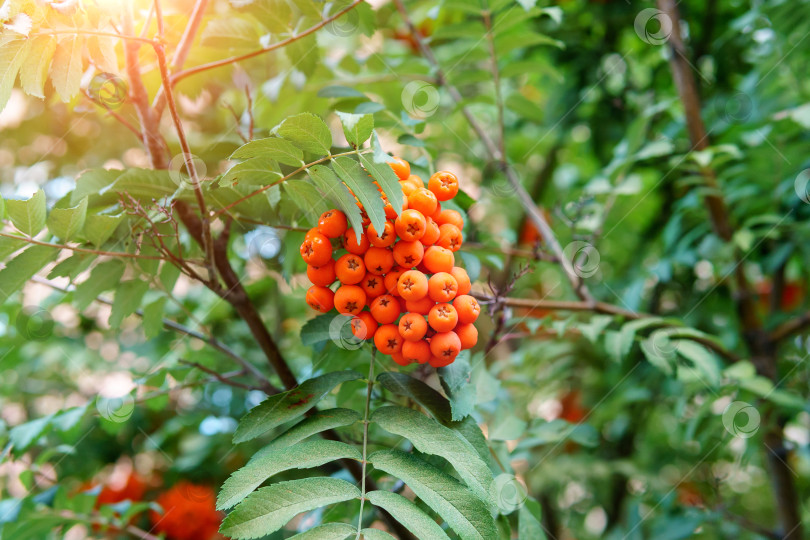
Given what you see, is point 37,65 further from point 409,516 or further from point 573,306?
point 573,306

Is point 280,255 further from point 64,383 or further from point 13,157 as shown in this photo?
point 13,157

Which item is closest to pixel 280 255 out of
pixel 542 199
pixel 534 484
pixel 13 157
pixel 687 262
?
pixel 687 262

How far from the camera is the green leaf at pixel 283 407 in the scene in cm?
87

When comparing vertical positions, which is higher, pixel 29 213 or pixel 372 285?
pixel 29 213

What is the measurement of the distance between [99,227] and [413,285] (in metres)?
0.57

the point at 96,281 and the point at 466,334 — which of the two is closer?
the point at 466,334

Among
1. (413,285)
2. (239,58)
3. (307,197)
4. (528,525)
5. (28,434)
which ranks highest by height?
(239,58)

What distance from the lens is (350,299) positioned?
89 cm

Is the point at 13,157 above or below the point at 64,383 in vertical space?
A: above

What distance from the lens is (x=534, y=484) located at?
241 cm

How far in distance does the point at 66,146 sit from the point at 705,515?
10.4 ft

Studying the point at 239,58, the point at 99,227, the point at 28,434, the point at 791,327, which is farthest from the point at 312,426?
the point at 791,327

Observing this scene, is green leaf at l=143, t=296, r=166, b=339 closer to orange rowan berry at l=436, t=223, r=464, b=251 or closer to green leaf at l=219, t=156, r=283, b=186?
green leaf at l=219, t=156, r=283, b=186

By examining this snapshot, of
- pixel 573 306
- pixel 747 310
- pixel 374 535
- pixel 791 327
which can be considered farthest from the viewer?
pixel 747 310
